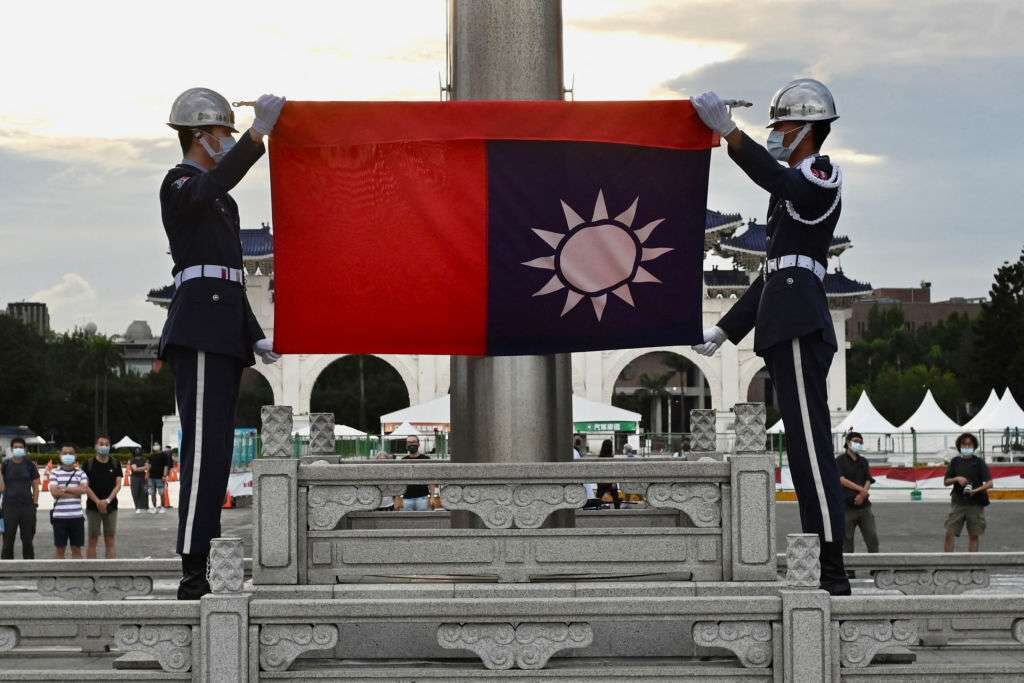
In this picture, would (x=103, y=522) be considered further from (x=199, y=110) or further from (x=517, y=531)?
(x=517, y=531)

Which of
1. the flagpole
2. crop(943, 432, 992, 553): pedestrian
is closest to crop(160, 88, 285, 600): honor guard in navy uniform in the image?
the flagpole

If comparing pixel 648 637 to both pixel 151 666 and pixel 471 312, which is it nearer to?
pixel 471 312

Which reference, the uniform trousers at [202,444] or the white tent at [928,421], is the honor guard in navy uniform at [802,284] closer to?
the uniform trousers at [202,444]

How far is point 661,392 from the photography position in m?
80.1

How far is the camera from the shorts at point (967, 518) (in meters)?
13.9

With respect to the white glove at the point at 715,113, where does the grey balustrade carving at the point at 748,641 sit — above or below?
below

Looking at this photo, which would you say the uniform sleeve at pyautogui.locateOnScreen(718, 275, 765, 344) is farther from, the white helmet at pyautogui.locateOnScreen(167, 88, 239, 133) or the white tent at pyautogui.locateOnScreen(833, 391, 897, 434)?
the white tent at pyautogui.locateOnScreen(833, 391, 897, 434)

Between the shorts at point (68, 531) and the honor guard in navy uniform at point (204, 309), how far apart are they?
854 cm

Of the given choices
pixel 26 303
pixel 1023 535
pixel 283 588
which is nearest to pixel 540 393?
pixel 283 588

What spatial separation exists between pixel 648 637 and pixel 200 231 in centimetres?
246

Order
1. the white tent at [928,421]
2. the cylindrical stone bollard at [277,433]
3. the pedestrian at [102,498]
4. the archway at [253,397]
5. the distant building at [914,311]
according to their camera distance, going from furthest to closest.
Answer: the distant building at [914,311] < the archway at [253,397] < the white tent at [928,421] < the pedestrian at [102,498] < the cylindrical stone bollard at [277,433]

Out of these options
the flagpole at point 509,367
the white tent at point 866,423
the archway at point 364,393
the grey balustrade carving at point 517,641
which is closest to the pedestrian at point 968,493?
the flagpole at point 509,367

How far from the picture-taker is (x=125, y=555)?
17.1 m

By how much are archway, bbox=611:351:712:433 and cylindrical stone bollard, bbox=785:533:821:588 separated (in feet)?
232
